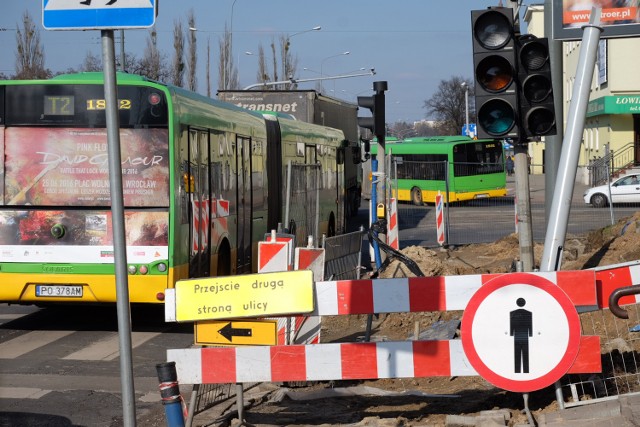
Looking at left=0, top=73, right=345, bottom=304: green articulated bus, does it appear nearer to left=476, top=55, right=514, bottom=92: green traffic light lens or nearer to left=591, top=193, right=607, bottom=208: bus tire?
left=476, top=55, right=514, bottom=92: green traffic light lens

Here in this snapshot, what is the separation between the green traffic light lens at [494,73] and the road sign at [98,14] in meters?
5.00

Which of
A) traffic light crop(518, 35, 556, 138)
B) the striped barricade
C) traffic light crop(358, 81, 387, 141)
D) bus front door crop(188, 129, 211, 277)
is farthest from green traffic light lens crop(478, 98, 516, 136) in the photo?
traffic light crop(358, 81, 387, 141)

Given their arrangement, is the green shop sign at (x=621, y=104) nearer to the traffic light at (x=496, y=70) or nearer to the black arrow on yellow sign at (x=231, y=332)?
the traffic light at (x=496, y=70)

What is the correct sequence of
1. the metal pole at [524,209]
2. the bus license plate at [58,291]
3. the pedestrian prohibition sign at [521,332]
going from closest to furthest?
the pedestrian prohibition sign at [521,332] → the metal pole at [524,209] → the bus license plate at [58,291]

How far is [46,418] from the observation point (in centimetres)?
880

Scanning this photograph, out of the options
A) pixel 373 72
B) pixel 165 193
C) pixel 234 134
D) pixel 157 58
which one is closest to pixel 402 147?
pixel 373 72

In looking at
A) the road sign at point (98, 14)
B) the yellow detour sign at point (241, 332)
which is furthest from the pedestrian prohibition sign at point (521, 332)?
the road sign at point (98, 14)

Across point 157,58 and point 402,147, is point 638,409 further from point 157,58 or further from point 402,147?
point 157,58

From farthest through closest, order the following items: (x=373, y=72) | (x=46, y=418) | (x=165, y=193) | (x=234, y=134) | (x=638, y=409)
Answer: (x=373, y=72), (x=234, y=134), (x=165, y=193), (x=46, y=418), (x=638, y=409)

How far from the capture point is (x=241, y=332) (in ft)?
A: 25.5

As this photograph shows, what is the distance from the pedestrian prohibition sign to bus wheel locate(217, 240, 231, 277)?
889cm

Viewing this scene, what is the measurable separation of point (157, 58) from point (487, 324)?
53.9 metres

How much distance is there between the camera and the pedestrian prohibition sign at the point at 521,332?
6754 mm

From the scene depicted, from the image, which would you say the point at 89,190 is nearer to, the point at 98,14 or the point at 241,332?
the point at 241,332
